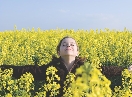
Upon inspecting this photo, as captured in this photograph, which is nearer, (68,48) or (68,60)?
(68,48)

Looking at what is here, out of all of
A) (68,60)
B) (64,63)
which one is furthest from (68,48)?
(64,63)

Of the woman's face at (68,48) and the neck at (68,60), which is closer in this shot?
the woman's face at (68,48)

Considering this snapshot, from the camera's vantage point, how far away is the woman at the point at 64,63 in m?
5.59

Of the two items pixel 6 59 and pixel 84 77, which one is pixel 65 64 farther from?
pixel 84 77

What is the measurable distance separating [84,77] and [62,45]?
11.7ft

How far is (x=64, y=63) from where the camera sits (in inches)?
229

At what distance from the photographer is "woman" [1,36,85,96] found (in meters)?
5.59

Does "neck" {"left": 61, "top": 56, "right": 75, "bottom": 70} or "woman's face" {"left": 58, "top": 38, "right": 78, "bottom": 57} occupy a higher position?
"woman's face" {"left": 58, "top": 38, "right": 78, "bottom": 57}

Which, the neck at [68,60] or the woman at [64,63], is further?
the neck at [68,60]

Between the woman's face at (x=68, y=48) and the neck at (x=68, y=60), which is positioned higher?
the woman's face at (x=68, y=48)

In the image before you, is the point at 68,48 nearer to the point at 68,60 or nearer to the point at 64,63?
the point at 68,60

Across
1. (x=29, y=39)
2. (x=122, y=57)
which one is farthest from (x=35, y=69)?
(x=29, y=39)

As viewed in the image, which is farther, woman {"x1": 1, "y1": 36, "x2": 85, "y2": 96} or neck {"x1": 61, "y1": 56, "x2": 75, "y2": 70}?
neck {"x1": 61, "y1": 56, "x2": 75, "y2": 70}

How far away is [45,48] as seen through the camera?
8.98m
